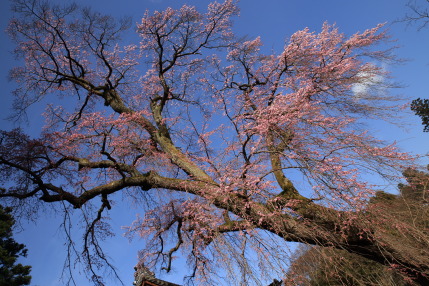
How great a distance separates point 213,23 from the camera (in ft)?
26.1

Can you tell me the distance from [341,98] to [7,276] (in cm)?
1554

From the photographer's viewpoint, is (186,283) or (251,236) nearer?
(251,236)

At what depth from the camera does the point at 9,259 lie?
13062 millimetres

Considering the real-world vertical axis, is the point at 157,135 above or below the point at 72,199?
above

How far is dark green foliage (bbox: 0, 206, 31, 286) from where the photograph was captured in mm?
12834

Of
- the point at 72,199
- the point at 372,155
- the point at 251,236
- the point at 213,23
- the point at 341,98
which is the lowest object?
the point at 251,236

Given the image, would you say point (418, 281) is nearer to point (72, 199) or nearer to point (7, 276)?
point (72, 199)

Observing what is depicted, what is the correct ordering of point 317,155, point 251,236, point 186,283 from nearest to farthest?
point 251,236 < point 317,155 < point 186,283

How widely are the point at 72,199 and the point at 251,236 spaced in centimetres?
370

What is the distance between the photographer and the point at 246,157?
15.1 feet

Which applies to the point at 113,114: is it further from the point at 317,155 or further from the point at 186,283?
the point at 317,155

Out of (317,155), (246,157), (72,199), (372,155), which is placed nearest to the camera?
(372,155)

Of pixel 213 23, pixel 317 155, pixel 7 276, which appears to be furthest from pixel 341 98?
pixel 7 276

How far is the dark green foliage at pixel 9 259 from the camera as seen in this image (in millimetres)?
12834
